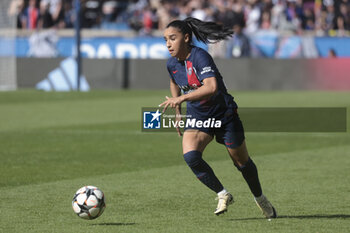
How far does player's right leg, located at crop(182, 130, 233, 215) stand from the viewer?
6.83m

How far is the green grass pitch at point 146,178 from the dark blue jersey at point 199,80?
0.99 m

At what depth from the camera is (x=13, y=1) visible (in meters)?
26.5

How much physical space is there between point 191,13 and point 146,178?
20547 mm

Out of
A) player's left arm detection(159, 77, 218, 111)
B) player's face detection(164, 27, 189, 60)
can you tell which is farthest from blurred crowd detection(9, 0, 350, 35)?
player's left arm detection(159, 77, 218, 111)

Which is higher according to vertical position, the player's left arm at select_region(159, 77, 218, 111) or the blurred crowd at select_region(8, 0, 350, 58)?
the player's left arm at select_region(159, 77, 218, 111)

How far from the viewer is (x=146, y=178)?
9695mm

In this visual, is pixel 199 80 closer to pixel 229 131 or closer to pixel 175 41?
pixel 175 41

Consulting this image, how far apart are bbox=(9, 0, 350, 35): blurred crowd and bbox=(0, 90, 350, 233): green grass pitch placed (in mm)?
11376

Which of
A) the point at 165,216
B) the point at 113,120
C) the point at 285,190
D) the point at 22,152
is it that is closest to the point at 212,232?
the point at 165,216

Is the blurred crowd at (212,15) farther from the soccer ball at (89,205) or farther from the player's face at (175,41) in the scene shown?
the soccer ball at (89,205)

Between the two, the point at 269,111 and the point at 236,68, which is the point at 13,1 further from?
the point at 269,111

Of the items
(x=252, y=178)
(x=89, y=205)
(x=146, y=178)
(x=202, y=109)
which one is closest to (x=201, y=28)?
(x=202, y=109)

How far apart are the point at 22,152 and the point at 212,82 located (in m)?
6.24

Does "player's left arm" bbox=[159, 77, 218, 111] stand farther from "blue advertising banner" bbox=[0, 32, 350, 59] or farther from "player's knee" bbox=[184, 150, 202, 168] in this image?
"blue advertising banner" bbox=[0, 32, 350, 59]
